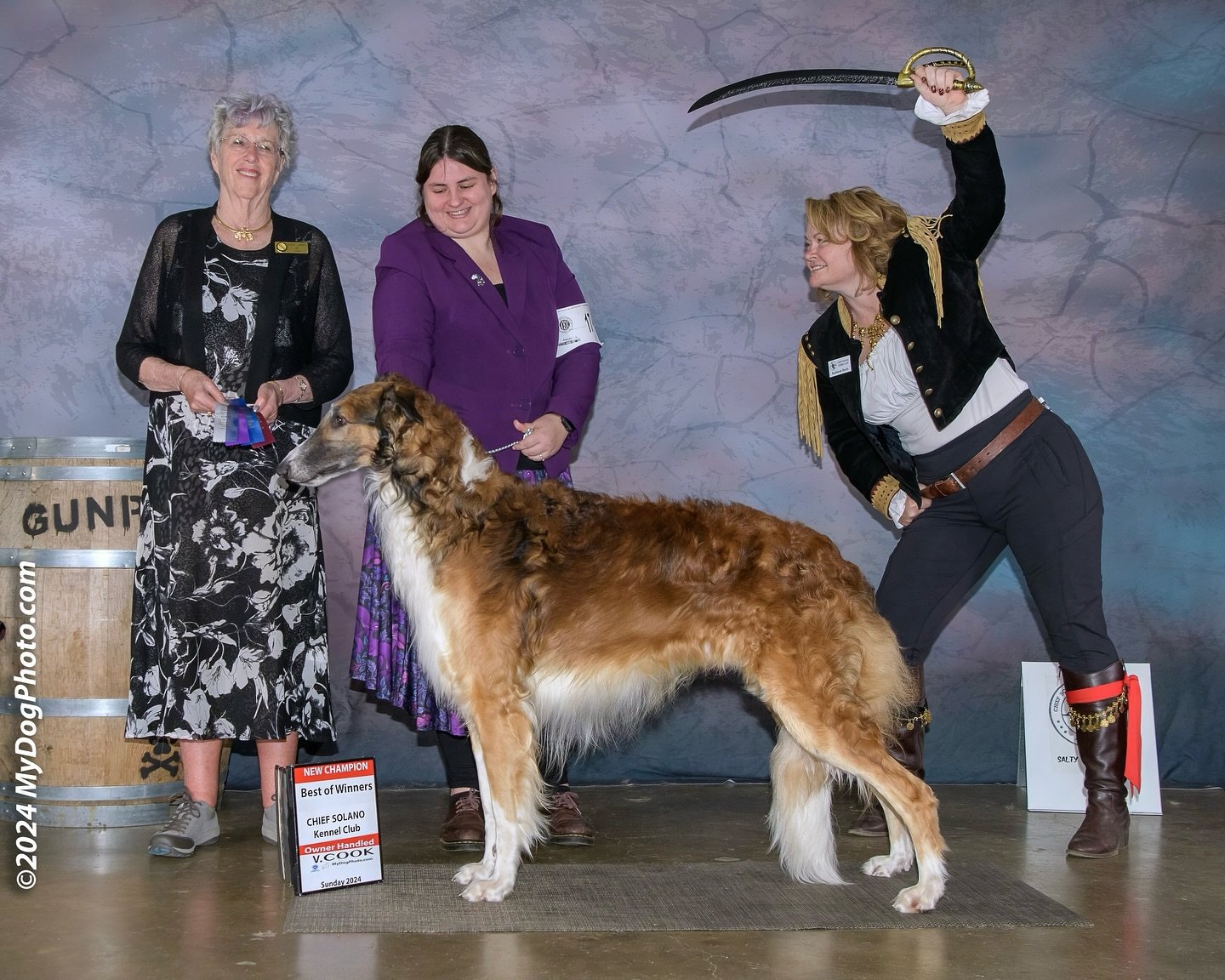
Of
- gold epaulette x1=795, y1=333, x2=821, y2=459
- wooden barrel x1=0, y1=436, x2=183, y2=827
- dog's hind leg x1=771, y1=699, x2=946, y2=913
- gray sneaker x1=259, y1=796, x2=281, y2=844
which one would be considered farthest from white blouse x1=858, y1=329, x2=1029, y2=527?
wooden barrel x1=0, y1=436, x2=183, y2=827

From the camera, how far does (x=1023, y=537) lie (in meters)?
4.02

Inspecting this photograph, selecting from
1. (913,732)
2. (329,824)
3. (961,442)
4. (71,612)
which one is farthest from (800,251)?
(71,612)

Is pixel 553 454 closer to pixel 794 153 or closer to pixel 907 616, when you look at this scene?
pixel 907 616

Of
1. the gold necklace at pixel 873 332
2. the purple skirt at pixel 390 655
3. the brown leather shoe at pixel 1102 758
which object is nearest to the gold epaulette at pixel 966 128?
the gold necklace at pixel 873 332

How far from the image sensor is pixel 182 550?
13.5 feet

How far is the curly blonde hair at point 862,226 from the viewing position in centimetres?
402

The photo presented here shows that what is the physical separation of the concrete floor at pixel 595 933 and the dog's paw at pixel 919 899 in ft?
0.40

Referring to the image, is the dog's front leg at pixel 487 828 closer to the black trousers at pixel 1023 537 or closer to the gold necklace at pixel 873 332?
the black trousers at pixel 1023 537

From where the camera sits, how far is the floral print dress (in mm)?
4113

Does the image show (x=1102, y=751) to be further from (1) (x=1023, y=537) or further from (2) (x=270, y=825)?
(2) (x=270, y=825)

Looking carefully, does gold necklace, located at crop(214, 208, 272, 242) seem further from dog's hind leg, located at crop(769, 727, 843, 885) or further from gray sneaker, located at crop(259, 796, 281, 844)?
dog's hind leg, located at crop(769, 727, 843, 885)

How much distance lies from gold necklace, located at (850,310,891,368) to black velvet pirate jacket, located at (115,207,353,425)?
73.4 inches

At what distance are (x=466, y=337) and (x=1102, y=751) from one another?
265cm

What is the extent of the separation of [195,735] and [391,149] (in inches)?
106
